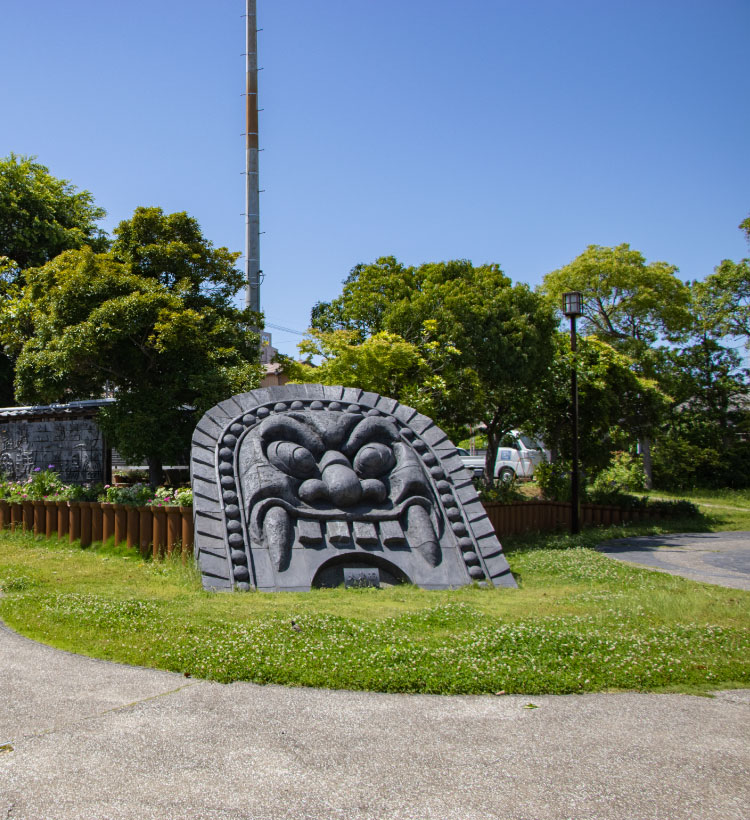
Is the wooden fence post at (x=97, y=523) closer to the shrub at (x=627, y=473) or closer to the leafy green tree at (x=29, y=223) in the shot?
the leafy green tree at (x=29, y=223)

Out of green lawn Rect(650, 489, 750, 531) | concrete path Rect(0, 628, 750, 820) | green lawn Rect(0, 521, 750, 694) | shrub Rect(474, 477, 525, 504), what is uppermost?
shrub Rect(474, 477, 525, 504)

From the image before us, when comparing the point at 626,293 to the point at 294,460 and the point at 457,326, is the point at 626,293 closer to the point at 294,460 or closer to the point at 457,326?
the point at 457,326

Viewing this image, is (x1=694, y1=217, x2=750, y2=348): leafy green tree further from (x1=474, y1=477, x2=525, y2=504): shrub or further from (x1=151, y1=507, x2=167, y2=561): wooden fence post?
(x1=151, y1=507, x2=167, y2=561): wooden fence post

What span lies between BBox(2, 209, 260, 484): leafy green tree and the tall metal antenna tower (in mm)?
1566

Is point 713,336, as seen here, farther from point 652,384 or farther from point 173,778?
point 173,778

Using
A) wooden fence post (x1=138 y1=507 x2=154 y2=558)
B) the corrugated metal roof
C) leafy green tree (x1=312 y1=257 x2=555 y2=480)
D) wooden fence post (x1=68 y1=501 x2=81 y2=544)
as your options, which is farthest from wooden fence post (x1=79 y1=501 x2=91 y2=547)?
leafy green tree (x1=312 y1=257 x2=555 y2=480)

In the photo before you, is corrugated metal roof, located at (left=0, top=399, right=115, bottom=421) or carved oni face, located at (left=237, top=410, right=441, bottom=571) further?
corrugated metal roof, located at (left=0, top=399, right=115, bottom=421)

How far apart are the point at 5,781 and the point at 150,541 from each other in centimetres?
724

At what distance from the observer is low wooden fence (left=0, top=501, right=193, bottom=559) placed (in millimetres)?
10172

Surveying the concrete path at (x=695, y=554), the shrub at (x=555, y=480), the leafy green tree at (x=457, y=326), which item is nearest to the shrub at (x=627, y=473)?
the shrub at (x=555, y=480)

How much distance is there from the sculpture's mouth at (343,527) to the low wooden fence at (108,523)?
164 centimetres

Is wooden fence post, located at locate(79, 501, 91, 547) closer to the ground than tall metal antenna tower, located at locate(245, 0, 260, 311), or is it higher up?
closer to the ground

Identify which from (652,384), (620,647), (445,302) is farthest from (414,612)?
(652,384)

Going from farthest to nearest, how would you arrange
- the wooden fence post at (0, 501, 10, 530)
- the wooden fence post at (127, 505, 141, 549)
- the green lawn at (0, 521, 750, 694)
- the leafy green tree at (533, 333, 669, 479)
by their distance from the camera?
the leafy green tree at (533, 333, 669, 479), the wooden fence post at (0, 501, 10, 530), the wooden fence post at (127, 505, 141, 549), the green lawn at (0, 521, 750, 694)
